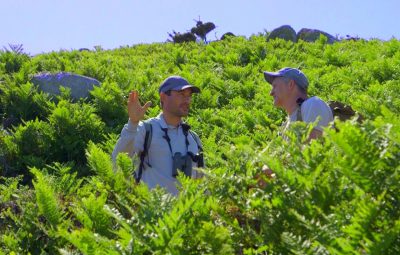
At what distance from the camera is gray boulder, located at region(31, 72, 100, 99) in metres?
13.9

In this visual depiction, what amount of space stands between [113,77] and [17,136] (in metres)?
4.79

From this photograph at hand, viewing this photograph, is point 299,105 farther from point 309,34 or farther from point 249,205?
point 309,34

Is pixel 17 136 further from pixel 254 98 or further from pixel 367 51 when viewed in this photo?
pixel 367 51

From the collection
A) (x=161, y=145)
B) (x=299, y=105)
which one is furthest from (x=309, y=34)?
(x=161, y=145)

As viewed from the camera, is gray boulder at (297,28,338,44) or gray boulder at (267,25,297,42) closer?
gray boulder at (267,25,297,42)

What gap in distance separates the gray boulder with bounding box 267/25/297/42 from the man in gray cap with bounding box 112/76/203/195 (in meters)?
20.3

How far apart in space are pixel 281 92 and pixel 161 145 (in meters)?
1.25

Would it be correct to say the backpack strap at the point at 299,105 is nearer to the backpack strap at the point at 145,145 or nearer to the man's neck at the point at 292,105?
the man's neck at the point at 292,105

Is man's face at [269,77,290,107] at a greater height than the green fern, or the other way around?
man's face at [269,77,290,107]

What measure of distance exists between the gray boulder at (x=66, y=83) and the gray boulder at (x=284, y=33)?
13025 millimetres

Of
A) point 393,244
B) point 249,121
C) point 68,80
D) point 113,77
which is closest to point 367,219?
point 393,244

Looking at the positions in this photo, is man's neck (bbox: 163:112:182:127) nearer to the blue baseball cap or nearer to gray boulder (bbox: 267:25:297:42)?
the blue baseball cap

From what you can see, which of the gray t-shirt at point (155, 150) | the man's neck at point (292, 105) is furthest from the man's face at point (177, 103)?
the man's neck at point (292, 105)

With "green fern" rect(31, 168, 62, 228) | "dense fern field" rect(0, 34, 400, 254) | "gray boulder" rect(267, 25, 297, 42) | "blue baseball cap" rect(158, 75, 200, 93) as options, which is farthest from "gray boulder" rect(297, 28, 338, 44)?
"green fern" rect(31, 168, 62, 228)
